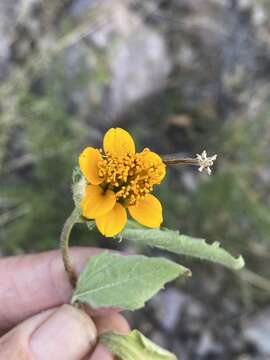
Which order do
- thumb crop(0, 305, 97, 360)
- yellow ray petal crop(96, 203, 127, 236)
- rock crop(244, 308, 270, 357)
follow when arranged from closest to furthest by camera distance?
yellow ray petal crop(96, 203, 127, 236) < thumb crop(0, 305, 97, 360) < rock crop(244, 308, 270, 357)

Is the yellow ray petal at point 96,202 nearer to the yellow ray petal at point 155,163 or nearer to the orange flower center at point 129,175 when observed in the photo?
the orange flower center at point 129,175

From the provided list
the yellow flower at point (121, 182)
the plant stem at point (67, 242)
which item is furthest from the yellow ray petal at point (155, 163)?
the plant stem at point (67, 242)

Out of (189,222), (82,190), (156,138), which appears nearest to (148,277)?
(82,190)

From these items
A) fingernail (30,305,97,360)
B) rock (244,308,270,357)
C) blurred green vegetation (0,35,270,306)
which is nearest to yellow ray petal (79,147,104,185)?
fingernail (30,305,97,360)

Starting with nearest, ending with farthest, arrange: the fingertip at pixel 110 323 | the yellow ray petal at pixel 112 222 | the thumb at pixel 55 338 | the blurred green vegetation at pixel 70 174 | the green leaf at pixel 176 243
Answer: the yellow ray petal at pixel 112 222 → the green leaf at pixel 176 243 → the thumb at pixel 55 338 → the fingertip at pixel 110 323 → the blurred green vegetation at pixel 70 174

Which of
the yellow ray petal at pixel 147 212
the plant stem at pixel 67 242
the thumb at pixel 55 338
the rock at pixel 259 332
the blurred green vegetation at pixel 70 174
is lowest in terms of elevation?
the thumb at pixel 55 338

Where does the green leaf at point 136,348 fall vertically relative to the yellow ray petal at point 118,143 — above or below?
below

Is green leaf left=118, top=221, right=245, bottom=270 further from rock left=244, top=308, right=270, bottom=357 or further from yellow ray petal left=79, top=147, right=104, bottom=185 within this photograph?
rock left=244, top=308, right=270, bottom=357

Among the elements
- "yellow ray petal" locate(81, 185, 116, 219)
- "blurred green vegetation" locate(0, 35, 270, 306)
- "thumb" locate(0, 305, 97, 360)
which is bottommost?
"thumb" locate(0, 305, 97, 360)
